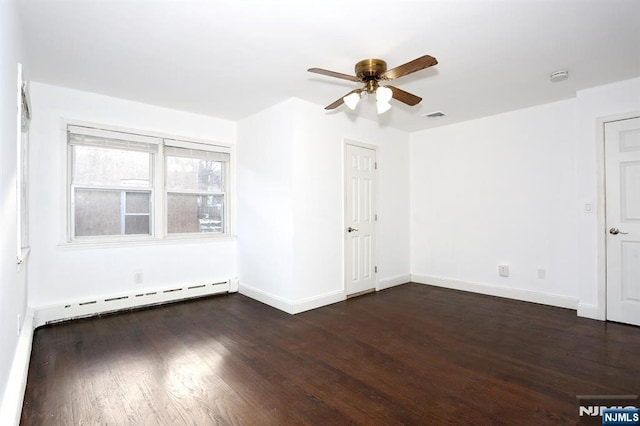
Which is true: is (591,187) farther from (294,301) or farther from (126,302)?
(126,302)

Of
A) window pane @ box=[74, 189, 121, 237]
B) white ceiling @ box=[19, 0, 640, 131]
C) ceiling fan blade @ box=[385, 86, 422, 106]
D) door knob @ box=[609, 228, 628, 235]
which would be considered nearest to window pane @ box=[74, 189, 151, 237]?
window pane @ box=[74, 189, 121, 237]

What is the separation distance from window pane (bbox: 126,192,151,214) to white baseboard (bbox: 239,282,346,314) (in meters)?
1.73

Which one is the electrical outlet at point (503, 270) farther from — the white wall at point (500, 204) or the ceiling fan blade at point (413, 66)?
the ceiling fan blade at point (413, 66)

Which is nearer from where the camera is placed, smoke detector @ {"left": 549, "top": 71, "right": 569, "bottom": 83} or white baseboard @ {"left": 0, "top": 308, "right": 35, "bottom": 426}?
white baseboard @ {"left": 0, "top": 308, "right": 35, "bottom": 426}

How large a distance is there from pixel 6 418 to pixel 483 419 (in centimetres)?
250

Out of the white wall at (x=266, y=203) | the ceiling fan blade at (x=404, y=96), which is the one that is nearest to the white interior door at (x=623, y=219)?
the ceiling fan blade at (x=404, y=96)

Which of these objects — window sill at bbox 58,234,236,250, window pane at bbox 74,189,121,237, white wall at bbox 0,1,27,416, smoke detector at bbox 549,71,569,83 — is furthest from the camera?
window pane at bbox 74,189,121,237

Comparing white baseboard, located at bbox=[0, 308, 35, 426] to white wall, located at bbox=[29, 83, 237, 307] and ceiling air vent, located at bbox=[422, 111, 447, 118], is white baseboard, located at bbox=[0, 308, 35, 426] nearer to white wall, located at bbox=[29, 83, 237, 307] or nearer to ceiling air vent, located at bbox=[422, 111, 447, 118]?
white wall, located at bbox=[29, 83, 237, 307]

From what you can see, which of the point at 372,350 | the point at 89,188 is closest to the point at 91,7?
the point at 89,188

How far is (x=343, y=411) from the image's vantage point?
6.32 feet

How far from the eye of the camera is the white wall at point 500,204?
3951 millimetres

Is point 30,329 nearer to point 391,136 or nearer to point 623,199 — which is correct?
point 391,136

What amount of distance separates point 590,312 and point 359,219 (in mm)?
2827

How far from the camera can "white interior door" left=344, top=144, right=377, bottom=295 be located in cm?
Answer: 439
